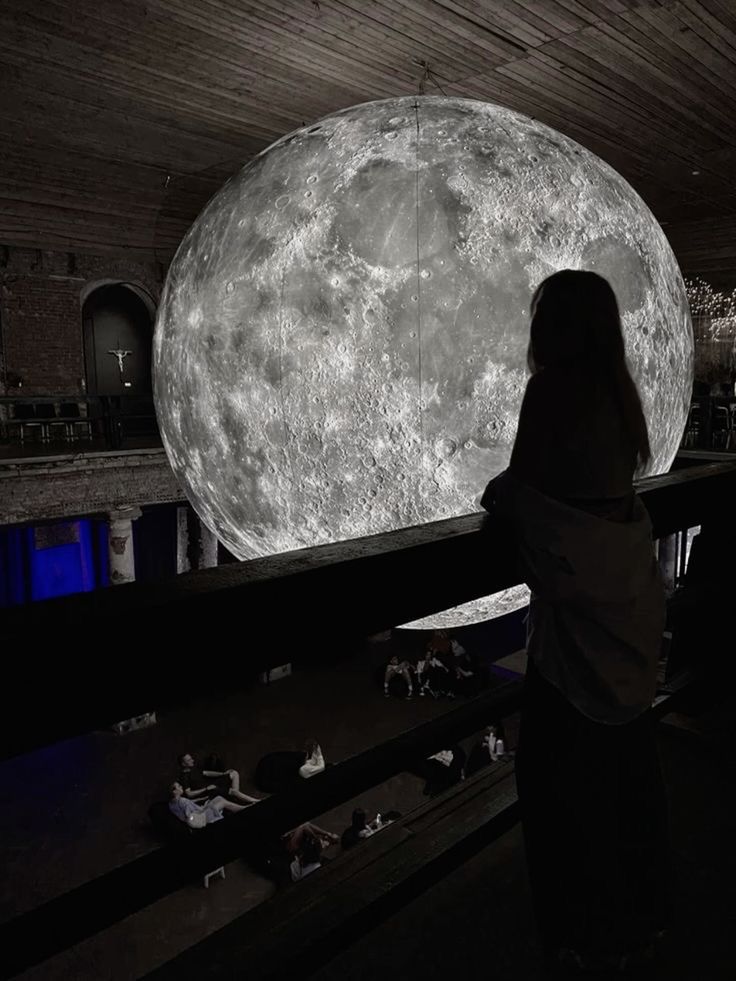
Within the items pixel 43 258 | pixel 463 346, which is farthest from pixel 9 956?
pixel 43 258

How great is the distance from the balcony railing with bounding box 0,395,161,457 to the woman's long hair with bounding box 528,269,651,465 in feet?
32.7

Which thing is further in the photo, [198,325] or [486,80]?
[486,80]

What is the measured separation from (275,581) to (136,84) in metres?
6.37

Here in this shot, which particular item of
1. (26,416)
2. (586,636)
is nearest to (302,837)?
(586,636)

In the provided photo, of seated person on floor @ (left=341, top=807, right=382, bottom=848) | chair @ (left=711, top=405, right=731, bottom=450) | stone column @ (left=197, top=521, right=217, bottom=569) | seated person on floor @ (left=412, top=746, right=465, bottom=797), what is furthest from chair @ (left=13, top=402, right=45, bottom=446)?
chair @ (left=711, top=405, right=731, bottom=450)

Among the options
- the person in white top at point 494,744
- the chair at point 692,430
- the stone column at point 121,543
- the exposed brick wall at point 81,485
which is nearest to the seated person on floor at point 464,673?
the person in white top at point 494,744

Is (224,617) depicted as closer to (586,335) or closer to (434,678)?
(586,335)

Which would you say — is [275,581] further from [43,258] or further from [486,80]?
[43,258]

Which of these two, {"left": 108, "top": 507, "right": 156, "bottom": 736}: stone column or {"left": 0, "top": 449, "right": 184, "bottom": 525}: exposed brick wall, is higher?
{"left": 0, "top": 449, "right": 184, "bottom": 525}: exposed brick wall

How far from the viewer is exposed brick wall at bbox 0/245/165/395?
13.0m

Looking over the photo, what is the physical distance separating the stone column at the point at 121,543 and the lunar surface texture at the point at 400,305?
847 centimetres

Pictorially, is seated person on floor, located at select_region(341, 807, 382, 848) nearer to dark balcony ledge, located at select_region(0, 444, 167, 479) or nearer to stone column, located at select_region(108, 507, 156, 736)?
stone column, located at select_region(108, 507, 156, 736)

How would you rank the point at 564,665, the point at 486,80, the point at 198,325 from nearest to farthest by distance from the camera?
the point at 564,665 < the point at 198,325 < the point at 486,80

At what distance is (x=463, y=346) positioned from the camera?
2951 mm
